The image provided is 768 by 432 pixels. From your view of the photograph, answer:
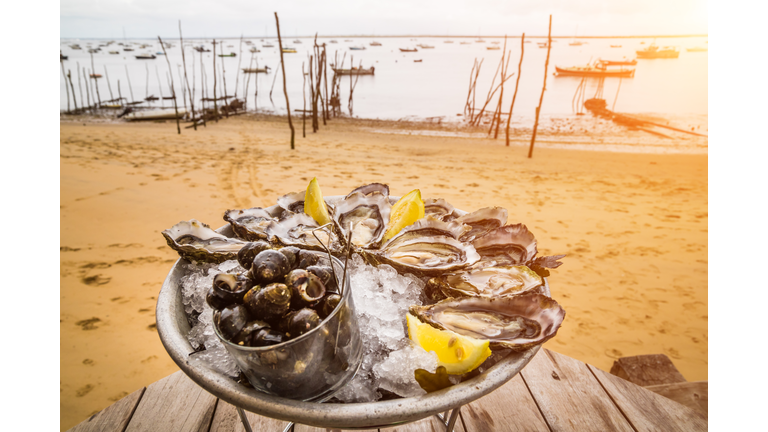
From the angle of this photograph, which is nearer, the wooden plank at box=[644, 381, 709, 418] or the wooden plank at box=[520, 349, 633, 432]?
the wooden plank at box=[520, 349, 633, 432]

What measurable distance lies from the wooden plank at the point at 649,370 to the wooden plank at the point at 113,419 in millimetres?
2514

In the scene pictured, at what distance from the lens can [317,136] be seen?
11367 millimetres

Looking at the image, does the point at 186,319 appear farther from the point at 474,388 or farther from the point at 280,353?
the point at 474,388

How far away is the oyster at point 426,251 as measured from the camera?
3.63 feet

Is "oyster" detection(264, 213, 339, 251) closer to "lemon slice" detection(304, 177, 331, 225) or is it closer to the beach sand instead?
"lemon slice" detection(304, 177, 331, 225)

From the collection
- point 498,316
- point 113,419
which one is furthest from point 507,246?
point 113,419

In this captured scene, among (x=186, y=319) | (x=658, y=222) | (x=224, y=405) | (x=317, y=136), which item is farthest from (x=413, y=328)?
(x=317, y=136)

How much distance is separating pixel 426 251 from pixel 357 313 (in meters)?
0.35

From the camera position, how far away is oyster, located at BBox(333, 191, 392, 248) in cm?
137

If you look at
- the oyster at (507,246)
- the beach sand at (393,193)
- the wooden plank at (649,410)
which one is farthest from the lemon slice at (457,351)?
the beach sand at (393,193)

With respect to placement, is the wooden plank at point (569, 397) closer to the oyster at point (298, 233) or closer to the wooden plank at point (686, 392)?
the wooden plank at point (686, 392)

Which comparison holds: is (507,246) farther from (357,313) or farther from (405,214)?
(357,313)

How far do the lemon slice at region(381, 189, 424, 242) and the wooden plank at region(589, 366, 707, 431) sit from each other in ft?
4.00

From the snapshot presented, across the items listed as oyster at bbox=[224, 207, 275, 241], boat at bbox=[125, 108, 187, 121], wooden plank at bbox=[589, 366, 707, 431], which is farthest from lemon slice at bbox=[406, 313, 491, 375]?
boat at bbox=[125, 108, 187, 121]
